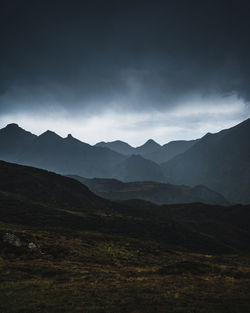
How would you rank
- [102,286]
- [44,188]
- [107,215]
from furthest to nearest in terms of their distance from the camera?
[44,188] → [107,215] → [102,286]

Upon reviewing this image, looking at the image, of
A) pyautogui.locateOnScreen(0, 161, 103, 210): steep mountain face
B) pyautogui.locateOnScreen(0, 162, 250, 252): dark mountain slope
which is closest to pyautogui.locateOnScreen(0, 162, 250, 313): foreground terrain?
pyautogui.locateOnScreen(0, 162, 250, 252): dark mountain slope

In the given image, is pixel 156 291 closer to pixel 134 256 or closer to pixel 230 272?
pixel 230 272

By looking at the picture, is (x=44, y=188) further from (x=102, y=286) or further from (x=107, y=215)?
(x=102, y=286)

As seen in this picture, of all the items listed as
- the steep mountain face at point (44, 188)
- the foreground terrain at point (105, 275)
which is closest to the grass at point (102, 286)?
the foreground terrain at point (105, 275)

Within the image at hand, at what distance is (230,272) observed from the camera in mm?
38312

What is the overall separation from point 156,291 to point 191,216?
154 meters

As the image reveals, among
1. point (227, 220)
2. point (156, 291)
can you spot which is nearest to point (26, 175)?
point (227, 220)

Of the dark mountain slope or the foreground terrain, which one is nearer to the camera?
the foreground terrain

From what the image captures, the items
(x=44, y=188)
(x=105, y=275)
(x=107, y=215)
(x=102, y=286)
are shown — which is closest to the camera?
(x=102, y=286)

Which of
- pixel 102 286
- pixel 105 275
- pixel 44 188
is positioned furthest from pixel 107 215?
pixel 102 286

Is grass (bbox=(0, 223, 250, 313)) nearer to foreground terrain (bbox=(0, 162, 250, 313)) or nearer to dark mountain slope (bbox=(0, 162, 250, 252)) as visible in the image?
foreground terrain (bbox=(0, 162, 250, 313))

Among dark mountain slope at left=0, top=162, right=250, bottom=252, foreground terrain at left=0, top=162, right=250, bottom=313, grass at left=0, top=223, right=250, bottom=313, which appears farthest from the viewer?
dark mountain slope at left=0, top=162, right=250, bottom=252

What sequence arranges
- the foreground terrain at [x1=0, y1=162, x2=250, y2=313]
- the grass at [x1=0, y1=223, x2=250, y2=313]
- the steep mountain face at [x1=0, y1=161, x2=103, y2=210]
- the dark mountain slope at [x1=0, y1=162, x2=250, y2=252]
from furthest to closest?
the steep mountain face at [x1=0, y1=161, x2=103, y2=210], the dark mountain slope at [x1=0, y1=162, x2=250, y2=252], the foreground terrain at [x1=0, y1=162, x2=250, y2=313], the grass at [x1=0, y1=223, x2=250, y2=313]

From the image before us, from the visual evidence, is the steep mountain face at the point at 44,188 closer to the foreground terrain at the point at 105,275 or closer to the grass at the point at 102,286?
the foreground terrain at the point at 105,275
